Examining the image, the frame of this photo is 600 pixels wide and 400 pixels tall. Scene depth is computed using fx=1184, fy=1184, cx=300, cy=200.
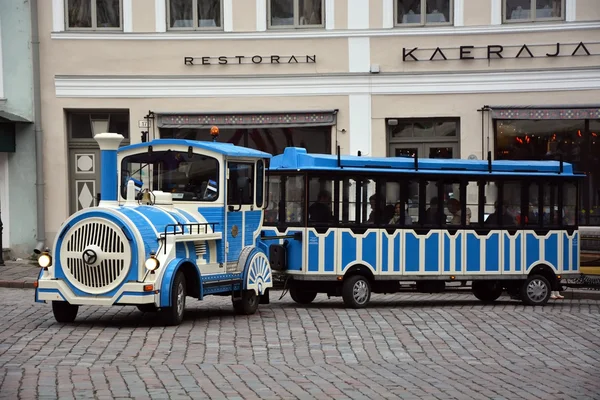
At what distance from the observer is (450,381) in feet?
34.9

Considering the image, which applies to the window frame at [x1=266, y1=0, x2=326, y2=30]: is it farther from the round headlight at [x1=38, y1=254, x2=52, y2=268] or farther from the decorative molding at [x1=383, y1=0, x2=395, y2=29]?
the round headlight at [x1=38, y1=254, x2=52, y2=268]

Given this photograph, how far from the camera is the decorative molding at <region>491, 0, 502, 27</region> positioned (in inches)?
1024

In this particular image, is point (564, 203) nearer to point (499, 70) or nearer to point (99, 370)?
point (499, 70)

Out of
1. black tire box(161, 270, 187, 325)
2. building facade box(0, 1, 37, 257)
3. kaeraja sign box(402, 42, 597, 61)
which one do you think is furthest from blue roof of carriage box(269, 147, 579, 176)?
building facade box(0, 1, 37, 257)

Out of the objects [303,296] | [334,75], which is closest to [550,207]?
[303,296]

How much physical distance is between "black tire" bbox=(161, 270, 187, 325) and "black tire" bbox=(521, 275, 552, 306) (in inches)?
263

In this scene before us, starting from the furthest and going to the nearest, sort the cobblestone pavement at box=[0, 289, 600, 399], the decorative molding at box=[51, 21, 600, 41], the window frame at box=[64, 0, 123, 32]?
the window frame at box=[64, 0, 123, 32], the decorative molding at box=[51, 21, 600, 41], the cobblestone pavement at box=[0, 289, 600, 399]

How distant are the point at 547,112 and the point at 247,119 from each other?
6.61 m

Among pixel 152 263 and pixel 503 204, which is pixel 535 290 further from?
pixel 152 263

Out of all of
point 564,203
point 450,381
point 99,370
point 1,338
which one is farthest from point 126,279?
point 564,203

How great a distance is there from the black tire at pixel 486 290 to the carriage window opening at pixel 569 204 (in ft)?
5.11

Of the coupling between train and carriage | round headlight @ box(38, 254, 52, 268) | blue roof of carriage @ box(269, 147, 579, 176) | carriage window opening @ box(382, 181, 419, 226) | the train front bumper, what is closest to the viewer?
the train front bumper

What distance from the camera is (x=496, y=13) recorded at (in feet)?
85.4

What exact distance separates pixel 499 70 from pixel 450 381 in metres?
16.4
